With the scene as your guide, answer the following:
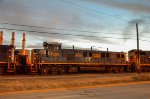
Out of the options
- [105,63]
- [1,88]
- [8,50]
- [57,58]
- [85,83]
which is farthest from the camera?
Result: [105,63]

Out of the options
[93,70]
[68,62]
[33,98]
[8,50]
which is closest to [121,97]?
[33,98]

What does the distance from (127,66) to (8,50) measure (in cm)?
2261

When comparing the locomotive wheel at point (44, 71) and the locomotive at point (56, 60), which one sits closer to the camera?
the locomotive at point (56, 60)

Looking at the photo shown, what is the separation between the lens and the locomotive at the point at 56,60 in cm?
3424

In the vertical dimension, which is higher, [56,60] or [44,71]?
[56,60]

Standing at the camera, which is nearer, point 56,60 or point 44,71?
point 44,71

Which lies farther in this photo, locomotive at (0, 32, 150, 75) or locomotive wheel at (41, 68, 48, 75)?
locomotive wheel at (41, 68, 48, 75)

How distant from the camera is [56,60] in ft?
126

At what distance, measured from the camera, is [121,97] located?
13930 mm

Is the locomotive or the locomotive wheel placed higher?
the locomotive

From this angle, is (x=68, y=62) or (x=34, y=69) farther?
(x=68, y=62)

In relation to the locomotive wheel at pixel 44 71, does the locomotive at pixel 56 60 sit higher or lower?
higher

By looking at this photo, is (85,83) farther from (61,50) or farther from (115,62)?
(115,62)

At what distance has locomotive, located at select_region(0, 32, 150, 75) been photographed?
112ft
